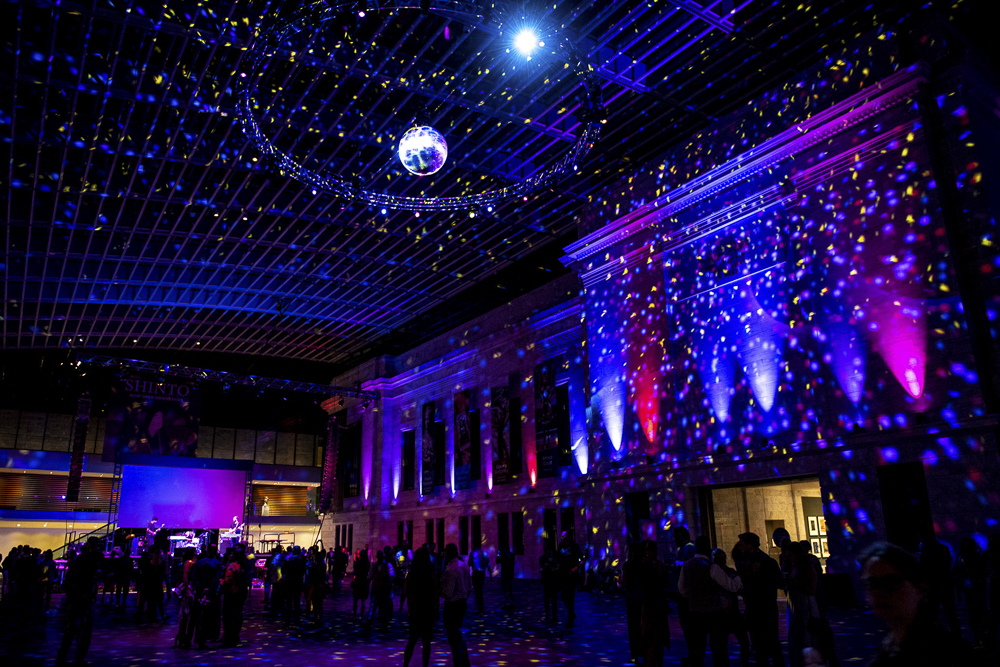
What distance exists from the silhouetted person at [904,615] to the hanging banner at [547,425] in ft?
69.2

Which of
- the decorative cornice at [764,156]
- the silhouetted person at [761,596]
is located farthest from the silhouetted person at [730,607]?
the decorative cornice at [764,156]

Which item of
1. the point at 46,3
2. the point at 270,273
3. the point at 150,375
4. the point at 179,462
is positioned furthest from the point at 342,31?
the point at 179,462

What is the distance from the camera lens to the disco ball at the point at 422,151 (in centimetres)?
1159

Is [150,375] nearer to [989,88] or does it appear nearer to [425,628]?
[425,628]

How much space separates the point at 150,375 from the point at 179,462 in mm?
6538

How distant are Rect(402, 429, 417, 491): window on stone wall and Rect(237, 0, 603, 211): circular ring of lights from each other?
1509 centimetres

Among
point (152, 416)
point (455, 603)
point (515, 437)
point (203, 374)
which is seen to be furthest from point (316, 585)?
point (152, 416)

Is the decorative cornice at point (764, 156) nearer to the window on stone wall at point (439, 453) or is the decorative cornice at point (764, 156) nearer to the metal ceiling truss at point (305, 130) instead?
the metal ceiling truss at point (305, 130)

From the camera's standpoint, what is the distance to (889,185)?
13977 millimetres

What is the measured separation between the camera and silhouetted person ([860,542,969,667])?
2.05 meters

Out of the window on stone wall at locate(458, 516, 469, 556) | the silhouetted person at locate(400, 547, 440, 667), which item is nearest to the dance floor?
the silhouetted person at locate(400, 547, 440, 667)

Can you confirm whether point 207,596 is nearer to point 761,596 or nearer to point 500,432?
point 761,596

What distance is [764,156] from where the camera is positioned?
638 inches

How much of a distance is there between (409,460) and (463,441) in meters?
5.56
